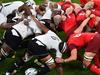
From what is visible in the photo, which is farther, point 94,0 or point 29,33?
point 94,0

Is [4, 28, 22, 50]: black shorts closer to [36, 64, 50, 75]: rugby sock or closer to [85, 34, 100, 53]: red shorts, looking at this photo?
[36, 64, 50, 75]: rugby sock

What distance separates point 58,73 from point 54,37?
59 cm

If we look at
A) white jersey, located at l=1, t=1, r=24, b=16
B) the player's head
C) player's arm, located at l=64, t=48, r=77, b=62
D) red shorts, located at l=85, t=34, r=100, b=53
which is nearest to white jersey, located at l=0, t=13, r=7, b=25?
white jersey, located at l=1, t=1, r=24, b=16

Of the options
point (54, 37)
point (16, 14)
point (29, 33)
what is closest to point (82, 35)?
point (54, 37)

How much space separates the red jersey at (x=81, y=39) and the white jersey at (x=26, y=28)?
59 cm

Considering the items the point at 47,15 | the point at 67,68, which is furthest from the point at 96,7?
the point at 67,68

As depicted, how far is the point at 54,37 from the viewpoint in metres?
6.00

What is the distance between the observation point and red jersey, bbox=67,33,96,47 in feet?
19.9

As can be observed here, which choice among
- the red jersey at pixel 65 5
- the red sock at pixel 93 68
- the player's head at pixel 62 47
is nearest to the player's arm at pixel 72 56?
the player's head at pixel 62 47

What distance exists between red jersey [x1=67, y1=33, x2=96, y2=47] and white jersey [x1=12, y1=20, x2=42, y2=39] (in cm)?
59

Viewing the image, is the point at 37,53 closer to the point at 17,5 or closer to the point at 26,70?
the point at 26,70

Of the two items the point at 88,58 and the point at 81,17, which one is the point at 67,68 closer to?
the point at 88,58

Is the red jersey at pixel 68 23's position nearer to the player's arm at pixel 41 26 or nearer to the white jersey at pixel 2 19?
the player's arm at pixel 41 26

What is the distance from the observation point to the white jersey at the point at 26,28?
6.11m
